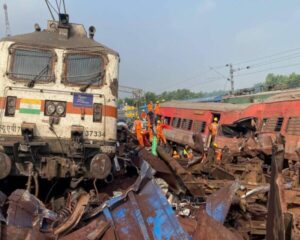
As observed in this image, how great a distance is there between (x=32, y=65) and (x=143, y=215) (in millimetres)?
4530

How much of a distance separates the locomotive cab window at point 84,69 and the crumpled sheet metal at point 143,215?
3714 millimetres

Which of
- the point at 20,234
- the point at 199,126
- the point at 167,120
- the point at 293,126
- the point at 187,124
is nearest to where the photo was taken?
the point at 20,234

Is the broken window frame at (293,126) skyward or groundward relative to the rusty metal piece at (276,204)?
skyward

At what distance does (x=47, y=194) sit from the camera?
7.95 meters

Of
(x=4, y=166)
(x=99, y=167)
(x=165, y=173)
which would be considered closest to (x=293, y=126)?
(x=165, y=173)

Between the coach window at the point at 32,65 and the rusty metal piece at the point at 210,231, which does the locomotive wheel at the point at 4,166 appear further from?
the rusty metal piece at the point at 210,231

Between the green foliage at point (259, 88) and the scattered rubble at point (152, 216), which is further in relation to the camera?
the green foliage at point (259, 88)

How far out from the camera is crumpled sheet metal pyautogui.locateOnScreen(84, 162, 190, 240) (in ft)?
13.4

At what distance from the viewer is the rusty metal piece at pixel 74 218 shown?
14.2 ft

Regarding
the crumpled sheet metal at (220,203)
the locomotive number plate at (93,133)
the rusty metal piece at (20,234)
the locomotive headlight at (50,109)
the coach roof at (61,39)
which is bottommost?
the rusty metal piece at (20,234)

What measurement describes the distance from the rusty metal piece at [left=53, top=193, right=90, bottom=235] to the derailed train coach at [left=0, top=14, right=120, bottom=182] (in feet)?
8.74

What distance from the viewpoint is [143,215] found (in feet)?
14.0

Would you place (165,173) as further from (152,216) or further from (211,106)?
(211,106)

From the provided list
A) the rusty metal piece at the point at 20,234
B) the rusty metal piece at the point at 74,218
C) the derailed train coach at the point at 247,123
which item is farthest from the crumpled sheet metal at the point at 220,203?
the derailed train coach at the point at 247,123
